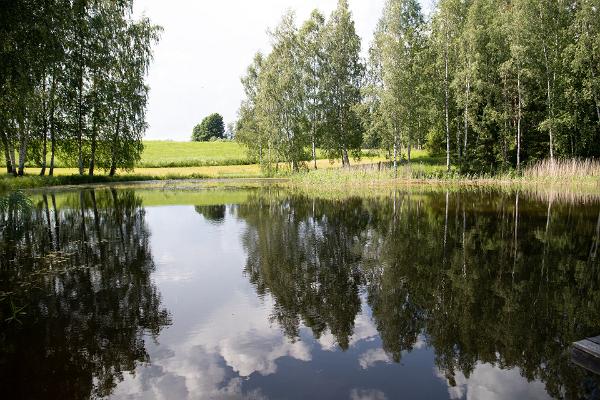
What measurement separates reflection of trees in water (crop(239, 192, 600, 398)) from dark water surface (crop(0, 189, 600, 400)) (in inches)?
1.6

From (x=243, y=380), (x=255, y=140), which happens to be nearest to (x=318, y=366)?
(x=243, y=380)

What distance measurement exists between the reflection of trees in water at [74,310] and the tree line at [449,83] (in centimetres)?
3014

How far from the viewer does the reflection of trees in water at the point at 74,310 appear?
551cm

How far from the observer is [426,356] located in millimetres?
6070

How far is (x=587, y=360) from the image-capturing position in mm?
4543

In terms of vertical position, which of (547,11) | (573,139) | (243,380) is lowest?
(243,380)

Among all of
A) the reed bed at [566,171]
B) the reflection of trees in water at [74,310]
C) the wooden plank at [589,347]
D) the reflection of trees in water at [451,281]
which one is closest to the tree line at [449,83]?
the reed bed at [566,171]

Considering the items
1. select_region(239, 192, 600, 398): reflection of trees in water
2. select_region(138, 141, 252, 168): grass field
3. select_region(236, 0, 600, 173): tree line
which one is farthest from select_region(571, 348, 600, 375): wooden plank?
select_region(138, 141, 252, 168): grass field

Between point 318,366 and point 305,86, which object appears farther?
point 305,86

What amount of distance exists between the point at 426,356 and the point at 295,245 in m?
7.51

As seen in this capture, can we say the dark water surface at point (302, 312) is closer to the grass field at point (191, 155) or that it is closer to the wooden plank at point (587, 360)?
the wooden plank at point (587, 360)

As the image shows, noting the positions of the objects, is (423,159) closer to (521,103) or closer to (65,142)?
(521,103)

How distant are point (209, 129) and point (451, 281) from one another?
495 feet

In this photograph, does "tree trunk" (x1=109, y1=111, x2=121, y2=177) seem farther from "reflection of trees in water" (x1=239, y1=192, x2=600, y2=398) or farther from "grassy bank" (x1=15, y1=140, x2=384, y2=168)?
"reflection of trees in water" (x1=239, y1=192, x2=600, y2=398)
